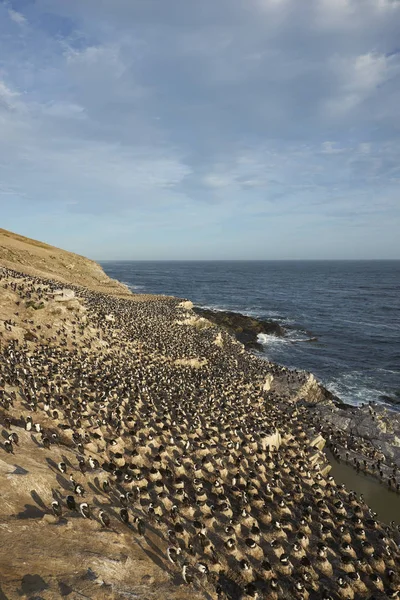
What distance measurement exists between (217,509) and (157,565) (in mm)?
5741

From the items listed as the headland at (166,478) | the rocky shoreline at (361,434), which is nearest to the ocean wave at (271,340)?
the rocky shoreline at (361,434)

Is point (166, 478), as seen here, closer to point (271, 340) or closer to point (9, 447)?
point (9, 447)

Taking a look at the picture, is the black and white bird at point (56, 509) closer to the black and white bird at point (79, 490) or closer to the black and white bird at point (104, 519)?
the black and white bird at point (79, 490)

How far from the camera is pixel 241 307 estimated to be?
4213 inches

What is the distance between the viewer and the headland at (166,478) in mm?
12492

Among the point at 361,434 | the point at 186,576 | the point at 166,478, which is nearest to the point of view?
the point at 186,576

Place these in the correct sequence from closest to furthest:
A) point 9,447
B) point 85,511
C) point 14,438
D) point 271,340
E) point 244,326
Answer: point 85,511, point 9,447, point 14,438, point 271,340, point 244,326

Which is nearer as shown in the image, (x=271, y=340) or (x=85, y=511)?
(x=85, y=511)

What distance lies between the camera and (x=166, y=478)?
19.4 meters


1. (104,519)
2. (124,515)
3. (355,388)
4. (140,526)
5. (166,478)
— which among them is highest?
(104,519)

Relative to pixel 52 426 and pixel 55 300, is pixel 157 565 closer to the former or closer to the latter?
pixel 52 426

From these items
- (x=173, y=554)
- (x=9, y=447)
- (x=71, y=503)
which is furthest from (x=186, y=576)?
(x=9, y=447)

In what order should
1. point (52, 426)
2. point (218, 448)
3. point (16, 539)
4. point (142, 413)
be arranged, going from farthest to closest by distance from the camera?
point (142, 413) < point (218, 448) < point (52, 426) < point (16, 539)

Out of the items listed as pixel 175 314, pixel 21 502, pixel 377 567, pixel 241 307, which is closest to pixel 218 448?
pixel 377 567
